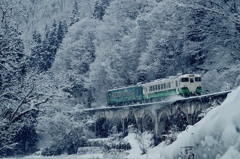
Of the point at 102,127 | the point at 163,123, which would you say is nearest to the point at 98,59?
the point at 102,127

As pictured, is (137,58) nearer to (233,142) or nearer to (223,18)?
(223,18)

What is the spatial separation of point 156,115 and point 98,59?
2150 centimetres

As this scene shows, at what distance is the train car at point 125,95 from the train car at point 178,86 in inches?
134

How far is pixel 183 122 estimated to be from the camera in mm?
27844

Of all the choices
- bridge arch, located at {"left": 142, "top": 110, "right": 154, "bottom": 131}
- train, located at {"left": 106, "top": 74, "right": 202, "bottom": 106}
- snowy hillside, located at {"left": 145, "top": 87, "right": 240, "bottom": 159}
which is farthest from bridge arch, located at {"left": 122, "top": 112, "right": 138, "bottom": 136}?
snowy hillside, located at {"left": 145, "top": 87, "right": 240, "bottom": 159}

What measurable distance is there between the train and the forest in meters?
2.39

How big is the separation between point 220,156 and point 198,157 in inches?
24.6

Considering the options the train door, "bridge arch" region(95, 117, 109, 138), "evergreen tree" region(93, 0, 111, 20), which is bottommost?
"bridge arch" region(95, 117, 109, 138)

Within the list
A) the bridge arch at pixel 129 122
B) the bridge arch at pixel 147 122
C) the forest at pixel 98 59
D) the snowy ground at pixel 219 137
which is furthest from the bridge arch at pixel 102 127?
the snowy ground at pixel 219 137

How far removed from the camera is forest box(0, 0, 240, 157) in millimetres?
8992

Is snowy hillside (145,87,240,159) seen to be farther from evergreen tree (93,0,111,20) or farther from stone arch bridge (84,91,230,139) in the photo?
evergreen tree (93,0,111,20)

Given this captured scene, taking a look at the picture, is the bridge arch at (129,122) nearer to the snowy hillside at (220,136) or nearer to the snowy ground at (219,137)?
the snowy ground at (219,137)

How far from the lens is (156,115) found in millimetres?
32156

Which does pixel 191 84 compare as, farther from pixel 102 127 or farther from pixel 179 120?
pixel 102 127
